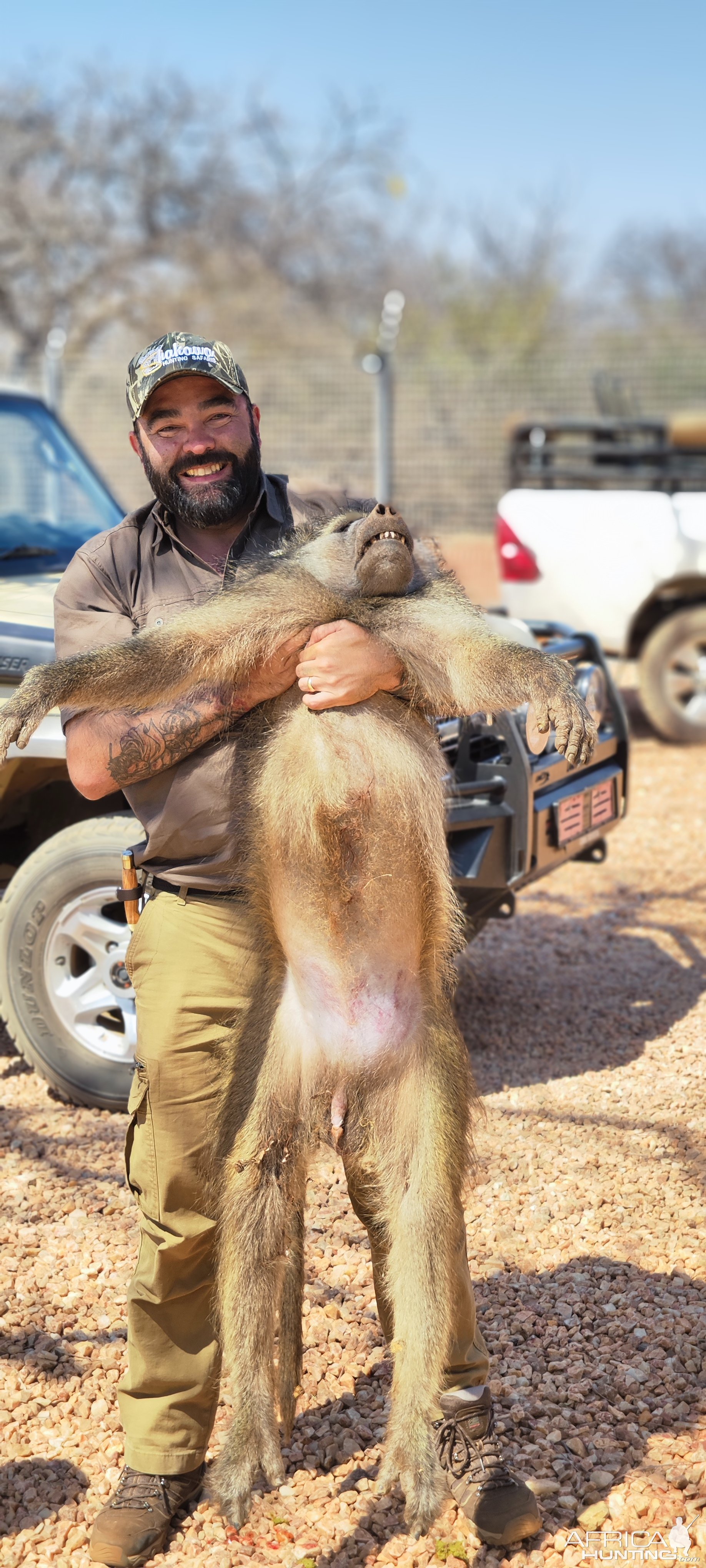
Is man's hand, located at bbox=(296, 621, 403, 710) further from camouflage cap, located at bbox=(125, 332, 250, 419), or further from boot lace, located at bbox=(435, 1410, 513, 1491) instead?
boot lace, located at bbox=(435, 1410, 513, 1491)

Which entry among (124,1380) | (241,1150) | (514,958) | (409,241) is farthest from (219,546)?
(409,241)

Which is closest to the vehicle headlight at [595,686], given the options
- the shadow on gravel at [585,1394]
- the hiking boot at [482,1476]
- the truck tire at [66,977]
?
the truck tire at [66,977]

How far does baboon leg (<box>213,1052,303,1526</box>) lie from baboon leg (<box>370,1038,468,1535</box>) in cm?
21

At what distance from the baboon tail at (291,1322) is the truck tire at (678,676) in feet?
23.9

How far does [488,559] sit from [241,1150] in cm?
1069

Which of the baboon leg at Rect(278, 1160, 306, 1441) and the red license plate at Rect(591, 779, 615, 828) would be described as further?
the red license plate at Rect(591, 779, 615, 828)

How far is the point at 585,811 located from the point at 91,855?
1.86m

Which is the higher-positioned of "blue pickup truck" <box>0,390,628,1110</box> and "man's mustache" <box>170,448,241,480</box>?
"man's mustache" <box>170,448,241,480</box>

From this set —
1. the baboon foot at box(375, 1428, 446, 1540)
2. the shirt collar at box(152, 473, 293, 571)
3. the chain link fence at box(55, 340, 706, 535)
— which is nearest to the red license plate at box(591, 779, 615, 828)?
the shirt collar at box(152, 473, 293, 571)

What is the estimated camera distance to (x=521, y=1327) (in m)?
3.33

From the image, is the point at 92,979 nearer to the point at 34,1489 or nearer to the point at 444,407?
the point at 34,1489

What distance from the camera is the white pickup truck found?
9289 mm

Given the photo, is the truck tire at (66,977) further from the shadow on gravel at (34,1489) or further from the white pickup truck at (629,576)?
the white pickup truck at (629,576)

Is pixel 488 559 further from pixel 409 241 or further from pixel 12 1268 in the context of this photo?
pixel 409 241
